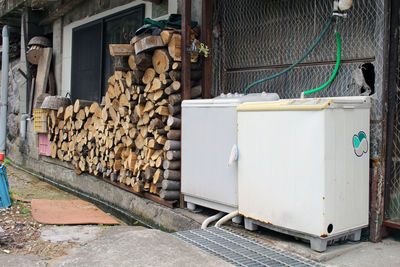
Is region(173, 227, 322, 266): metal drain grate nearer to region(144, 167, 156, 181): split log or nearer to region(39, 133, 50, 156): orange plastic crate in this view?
region(144, 167, 156, 181): split log

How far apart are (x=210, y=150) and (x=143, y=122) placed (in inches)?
55.6

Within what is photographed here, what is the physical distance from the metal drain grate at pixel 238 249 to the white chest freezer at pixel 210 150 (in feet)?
1.12

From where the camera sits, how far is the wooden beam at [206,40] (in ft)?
17.0

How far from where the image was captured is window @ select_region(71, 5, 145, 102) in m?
7.54

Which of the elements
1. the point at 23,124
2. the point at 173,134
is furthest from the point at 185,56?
the point at 23,124

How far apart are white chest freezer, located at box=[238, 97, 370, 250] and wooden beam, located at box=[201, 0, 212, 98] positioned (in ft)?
5.43

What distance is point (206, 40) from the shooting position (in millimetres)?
5219

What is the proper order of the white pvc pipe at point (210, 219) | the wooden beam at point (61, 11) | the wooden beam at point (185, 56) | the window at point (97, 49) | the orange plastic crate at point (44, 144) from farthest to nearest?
the wooden beam at point (61, 11)
the orange plastic crate at point (44, 144)
the window at point (97, 49)
the wooden beam at point (185, 56)
the white pvc pipe at point (210, 219)

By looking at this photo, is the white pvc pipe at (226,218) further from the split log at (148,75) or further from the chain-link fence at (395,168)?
the split log at (148,75)

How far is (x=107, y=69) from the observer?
818cm

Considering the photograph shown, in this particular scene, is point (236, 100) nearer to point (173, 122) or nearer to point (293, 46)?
point (293, 46)

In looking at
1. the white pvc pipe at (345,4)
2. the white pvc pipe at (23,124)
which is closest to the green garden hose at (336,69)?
the white pvc pipe at (345,4)

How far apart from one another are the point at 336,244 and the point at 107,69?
5.94m

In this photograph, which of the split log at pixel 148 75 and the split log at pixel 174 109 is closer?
the split log at pixel 174 109
